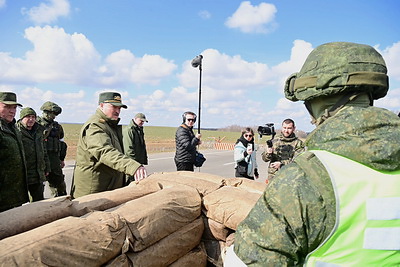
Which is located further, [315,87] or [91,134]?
[91,134]

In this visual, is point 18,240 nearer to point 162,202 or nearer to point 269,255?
point 162,202

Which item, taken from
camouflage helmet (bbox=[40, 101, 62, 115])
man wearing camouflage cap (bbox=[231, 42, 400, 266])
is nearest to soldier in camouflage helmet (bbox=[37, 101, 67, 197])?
camouflage helmet (bbox=[40, 101, 62, 115])

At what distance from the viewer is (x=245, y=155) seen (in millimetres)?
5121

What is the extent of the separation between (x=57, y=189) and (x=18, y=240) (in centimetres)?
447

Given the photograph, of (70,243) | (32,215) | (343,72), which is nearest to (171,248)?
(70,243)

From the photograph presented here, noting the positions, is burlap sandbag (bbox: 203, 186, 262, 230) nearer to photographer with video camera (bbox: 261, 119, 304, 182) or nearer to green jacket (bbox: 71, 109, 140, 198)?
green jacket (bbox: 71, 109, 140, 198)

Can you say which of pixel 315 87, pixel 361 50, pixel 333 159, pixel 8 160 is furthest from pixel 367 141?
pixel 8 160

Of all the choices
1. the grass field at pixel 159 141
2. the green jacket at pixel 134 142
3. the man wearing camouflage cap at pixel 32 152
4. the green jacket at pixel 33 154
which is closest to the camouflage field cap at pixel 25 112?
the man wearing camouflage cap at pixel 32 152

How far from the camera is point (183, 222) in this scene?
94.6 inches

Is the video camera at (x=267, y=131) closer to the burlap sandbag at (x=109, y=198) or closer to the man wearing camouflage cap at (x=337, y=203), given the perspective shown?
the burlap sandbag at (x=109, y=198)

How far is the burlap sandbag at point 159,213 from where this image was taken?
2.05m

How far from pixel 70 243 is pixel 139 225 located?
0.50 metres

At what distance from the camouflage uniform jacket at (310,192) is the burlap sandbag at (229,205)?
1414mm

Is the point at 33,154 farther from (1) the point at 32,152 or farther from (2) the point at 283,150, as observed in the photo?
(2) the point at 283,150
